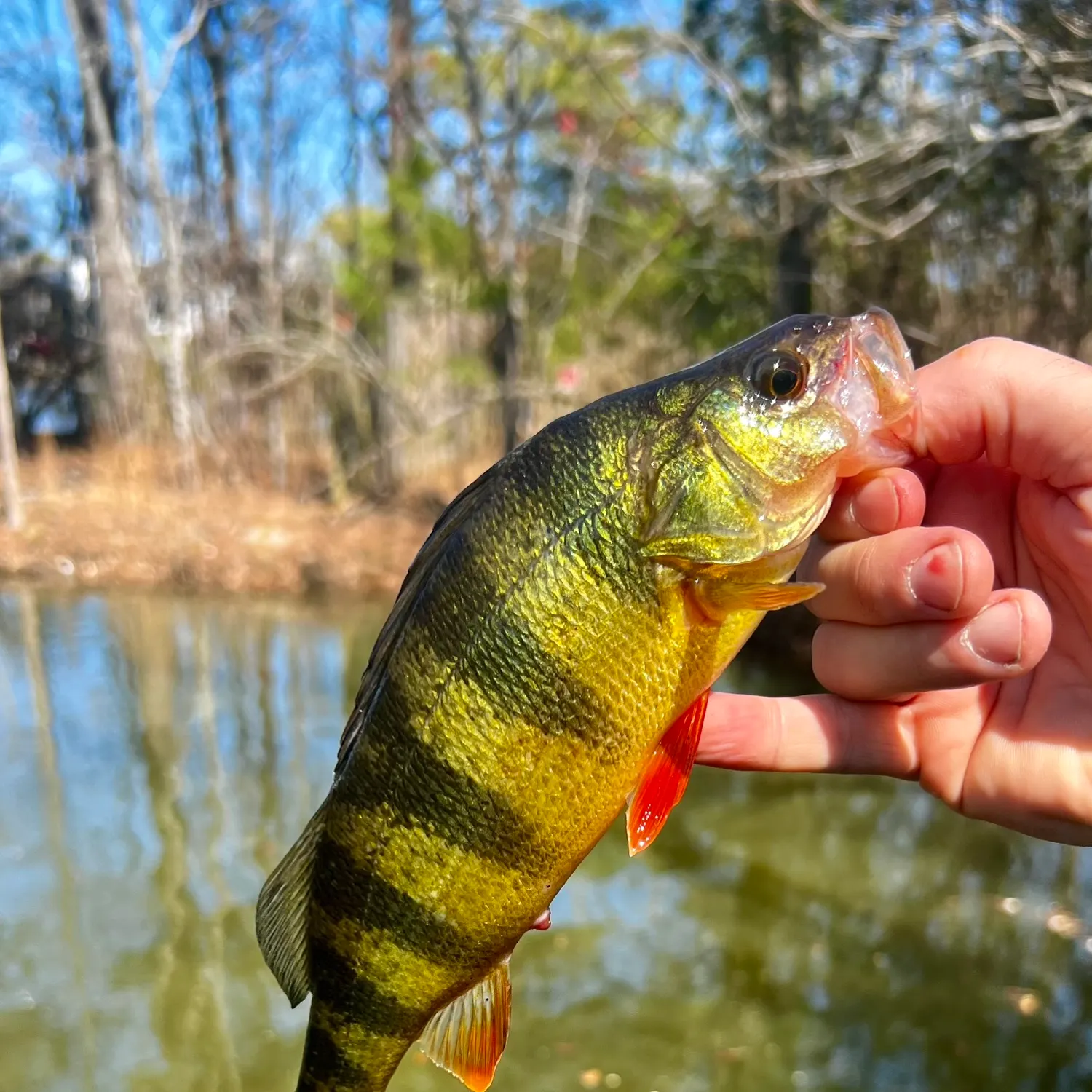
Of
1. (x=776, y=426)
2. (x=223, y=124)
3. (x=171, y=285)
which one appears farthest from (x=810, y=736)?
(x=223, y=124)

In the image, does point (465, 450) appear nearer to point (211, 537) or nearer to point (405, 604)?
point (211, 537)

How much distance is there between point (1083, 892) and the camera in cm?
525

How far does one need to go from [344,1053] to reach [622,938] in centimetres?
352

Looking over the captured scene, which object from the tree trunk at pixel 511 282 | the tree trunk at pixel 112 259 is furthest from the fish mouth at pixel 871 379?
the tree trunk at pixel 112 259

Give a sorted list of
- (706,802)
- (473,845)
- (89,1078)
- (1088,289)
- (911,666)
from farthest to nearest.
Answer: (1088,289)
(706,802)
(89,1078)
(911,666)
(473,845)

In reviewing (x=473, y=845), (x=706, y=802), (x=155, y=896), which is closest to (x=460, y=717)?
(x=473, y=845)

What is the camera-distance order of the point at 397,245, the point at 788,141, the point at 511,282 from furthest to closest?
the point at 397,245
the point at 511,282
the point at 788,141

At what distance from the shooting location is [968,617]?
1.67 metres

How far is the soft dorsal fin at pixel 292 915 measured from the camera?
5.08 ft

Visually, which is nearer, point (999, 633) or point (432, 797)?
point (432, 797)

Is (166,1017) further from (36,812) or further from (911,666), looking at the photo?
(911,666)

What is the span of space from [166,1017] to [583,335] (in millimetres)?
10377

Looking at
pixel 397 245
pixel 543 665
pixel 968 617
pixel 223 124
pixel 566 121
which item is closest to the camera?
pixel 543 665

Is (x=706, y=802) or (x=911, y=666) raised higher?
(x=911, y=666)
